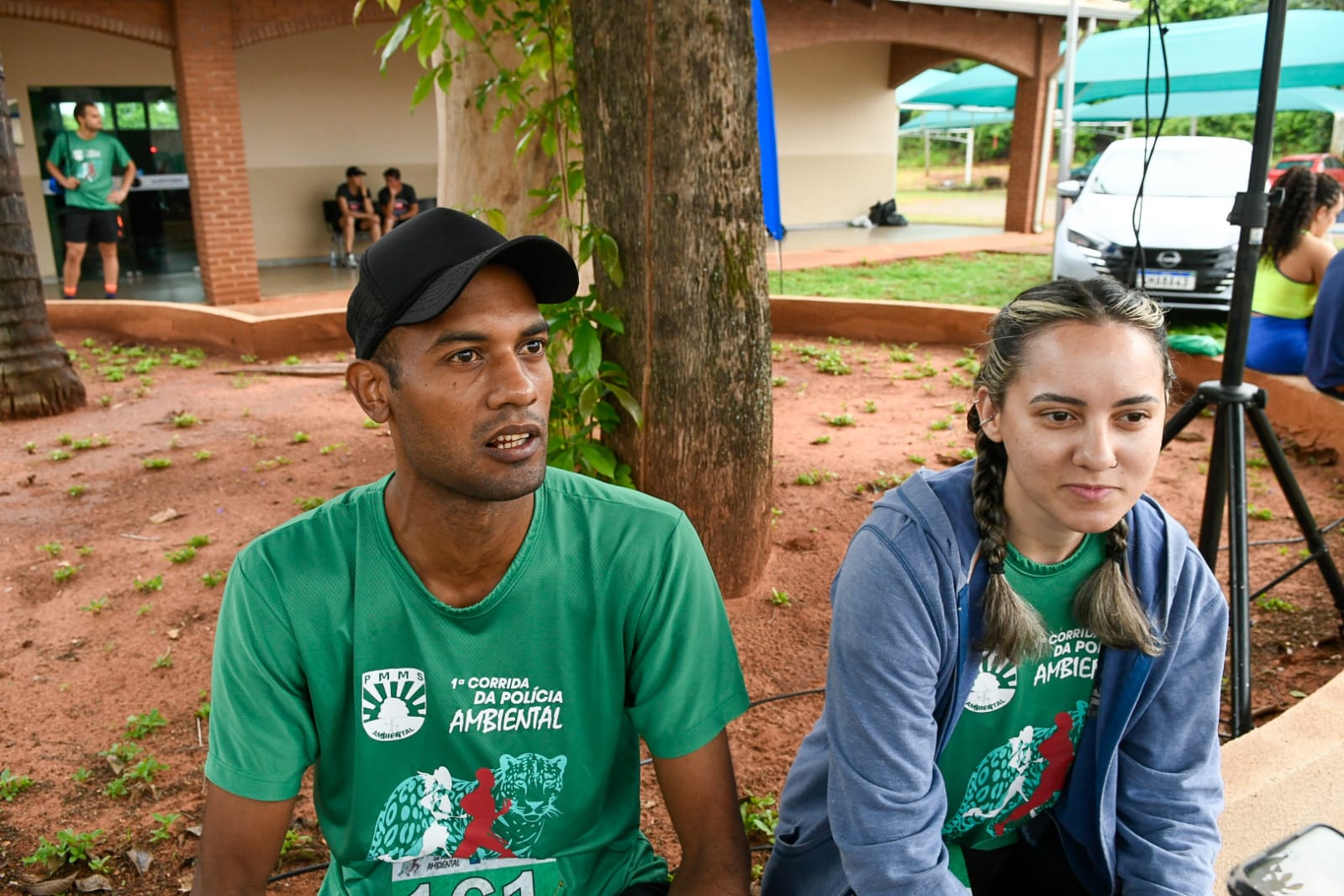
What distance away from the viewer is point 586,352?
11.8 feet

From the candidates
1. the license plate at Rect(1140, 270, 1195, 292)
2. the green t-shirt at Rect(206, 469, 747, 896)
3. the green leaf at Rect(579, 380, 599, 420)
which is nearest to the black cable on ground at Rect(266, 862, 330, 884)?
the green t-shirt at Rect(206, 469, 747, 896)

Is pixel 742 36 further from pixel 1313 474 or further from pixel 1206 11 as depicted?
pixel 1206 11

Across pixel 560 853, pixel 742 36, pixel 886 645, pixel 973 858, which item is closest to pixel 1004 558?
pixel 886 645

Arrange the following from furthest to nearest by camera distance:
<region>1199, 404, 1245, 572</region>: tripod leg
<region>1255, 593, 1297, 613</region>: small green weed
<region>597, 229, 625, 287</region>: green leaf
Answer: <region>1255, 593, 1297, 613</region>: small green weed, <region>597, 229, 625, 287</region>: green leaf, <region>1199, 404, 1245, 572</region>: tripod leg

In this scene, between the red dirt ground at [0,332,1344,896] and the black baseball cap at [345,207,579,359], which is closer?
the black baseball cap at [345,207,579,359]

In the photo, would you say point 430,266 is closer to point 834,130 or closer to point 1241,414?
point 1241,414

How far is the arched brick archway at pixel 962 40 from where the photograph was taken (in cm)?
1491

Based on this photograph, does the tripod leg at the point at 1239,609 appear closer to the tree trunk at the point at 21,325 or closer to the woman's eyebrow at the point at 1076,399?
the woman's eyebrow at the point at 1076,399

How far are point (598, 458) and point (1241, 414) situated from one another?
2031mm

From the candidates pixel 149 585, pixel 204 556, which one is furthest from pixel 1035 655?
pixel 204 556

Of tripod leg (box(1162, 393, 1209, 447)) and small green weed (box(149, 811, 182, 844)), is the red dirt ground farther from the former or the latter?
tripod leg (box(1162, 393, 1209, 447))

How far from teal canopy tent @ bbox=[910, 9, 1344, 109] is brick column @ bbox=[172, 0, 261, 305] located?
1121 cm

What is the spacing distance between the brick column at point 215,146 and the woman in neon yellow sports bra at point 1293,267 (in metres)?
9.45

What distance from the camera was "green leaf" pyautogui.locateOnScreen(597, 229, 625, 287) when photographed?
360 centimetres
